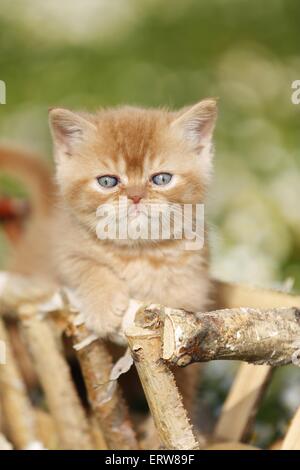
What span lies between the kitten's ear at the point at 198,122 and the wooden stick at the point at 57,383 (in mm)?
393

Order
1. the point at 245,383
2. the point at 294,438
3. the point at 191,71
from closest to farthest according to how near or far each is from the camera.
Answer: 1. the point at 294,438
2. the point at 245,383
3. the point at 191,71

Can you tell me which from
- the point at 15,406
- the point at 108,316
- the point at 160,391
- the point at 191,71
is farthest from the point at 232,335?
the point at 191,71

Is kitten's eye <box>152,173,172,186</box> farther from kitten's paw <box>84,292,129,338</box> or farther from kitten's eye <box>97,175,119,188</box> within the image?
kitten's paw <box>84,292,129,338</box>

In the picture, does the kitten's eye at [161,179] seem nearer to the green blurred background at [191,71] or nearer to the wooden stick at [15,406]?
the wooden stick at [15,406]

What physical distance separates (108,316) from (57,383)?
18 cm

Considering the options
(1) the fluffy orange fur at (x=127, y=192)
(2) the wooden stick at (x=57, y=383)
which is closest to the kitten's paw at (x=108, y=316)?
(1) the fluffy orange fur at (x=127, y=192)

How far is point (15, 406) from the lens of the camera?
1.19 meters

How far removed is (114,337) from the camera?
1.07 m

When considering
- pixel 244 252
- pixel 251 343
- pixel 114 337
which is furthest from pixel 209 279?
pixel 244 252

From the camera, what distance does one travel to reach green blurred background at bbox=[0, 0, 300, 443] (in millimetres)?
2104

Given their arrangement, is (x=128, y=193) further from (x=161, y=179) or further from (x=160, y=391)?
(x=160, y=391)

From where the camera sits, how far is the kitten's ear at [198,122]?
105 centimetres

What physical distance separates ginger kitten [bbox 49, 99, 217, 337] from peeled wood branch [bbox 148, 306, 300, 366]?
0.74 ft

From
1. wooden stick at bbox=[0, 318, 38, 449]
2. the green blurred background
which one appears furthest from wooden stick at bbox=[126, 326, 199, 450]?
the green blurred background
